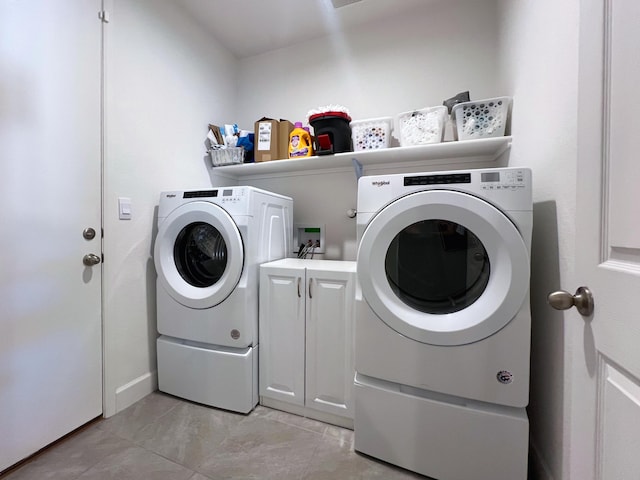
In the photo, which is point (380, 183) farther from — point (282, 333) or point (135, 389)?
point (135, 389)

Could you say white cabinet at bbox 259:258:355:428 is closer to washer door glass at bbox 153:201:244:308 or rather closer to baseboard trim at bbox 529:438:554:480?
washer door glass at bbox 153:201:244:308

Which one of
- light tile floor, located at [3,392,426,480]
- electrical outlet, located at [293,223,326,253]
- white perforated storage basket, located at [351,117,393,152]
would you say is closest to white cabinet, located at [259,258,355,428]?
light tile floor, located at [3,392,426,480]

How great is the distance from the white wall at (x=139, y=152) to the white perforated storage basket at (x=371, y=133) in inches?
46.7

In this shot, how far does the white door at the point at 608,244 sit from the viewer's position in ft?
1.46

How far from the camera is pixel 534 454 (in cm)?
109

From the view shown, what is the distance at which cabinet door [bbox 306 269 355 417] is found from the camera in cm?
131

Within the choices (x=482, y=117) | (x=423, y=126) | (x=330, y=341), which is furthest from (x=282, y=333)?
(x=482, y=117)

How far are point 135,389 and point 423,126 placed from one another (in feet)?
7.45

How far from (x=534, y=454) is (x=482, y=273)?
2.61 feet

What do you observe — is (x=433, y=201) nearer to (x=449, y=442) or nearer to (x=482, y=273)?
(x=482, y=273)

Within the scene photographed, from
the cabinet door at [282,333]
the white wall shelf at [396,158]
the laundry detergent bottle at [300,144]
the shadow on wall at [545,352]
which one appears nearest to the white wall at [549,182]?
the shadow on wall at [545,352]

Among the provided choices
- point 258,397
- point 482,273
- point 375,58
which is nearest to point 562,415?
point 482,273

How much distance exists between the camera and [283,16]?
186 cm

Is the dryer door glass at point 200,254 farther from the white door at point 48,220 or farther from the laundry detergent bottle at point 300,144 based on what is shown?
the laundry detergent bottle at point 300,144
